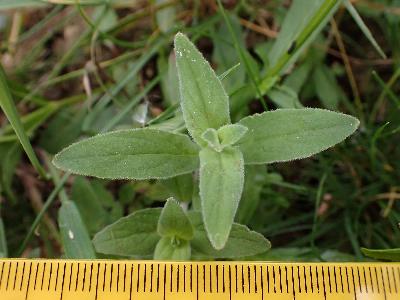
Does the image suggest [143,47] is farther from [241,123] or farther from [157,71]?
[241,123]

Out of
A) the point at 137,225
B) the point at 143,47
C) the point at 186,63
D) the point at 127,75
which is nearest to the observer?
the point at 186,63

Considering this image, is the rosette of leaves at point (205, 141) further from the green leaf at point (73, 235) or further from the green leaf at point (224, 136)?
the green leaf at point (73, 235)

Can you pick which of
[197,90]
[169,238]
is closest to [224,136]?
[197,90]

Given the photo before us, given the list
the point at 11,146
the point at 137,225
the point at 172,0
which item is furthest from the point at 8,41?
the point at 137,225

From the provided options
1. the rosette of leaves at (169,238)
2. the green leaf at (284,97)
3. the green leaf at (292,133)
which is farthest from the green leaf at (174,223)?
the green leaf at (284,97)

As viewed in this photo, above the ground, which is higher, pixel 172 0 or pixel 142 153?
pixel 172 0

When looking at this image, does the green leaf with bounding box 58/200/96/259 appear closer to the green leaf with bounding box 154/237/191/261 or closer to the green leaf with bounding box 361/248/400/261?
the green leaf with bounding box 154/237/191/261

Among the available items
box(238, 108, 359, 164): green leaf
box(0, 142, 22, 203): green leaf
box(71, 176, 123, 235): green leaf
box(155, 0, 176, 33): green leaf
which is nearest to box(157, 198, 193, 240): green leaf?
box(238, 108, 359, 164): green leaf
